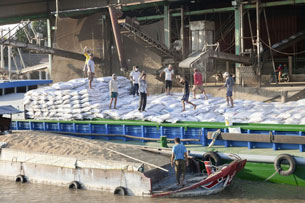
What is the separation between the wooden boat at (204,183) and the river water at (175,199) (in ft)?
0.45

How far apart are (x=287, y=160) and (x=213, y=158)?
1.86m

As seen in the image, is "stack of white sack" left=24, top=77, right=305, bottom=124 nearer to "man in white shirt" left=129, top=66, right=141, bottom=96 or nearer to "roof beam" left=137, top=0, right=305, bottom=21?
"man in white shirt" left=129, top=66, right=141, bottom=96

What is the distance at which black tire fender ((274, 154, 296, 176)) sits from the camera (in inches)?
407

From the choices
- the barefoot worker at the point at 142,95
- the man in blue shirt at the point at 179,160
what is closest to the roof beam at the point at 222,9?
the barefoot worker at the point at 142,95

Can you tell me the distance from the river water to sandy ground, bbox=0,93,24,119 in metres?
6.28

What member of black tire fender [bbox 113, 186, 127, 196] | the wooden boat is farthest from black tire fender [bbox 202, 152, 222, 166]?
black tire fender [bbox 113, 186, 127, 196]

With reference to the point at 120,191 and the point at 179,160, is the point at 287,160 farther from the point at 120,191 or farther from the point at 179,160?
the point at 120,191

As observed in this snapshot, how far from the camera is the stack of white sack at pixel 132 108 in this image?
1377cm

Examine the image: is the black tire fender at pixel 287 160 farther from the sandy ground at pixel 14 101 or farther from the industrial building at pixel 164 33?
the industrial building at pixel 164 33

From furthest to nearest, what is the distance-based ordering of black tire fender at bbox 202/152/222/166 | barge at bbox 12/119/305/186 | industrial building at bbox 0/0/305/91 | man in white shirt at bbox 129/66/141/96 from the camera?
industrial building at bbox 0/0/305/91 → man in white shirt at bbox 129/66/141/96 → black tire fender at bbox 202/152/222/166 → barge at bbox 12/119/305/186

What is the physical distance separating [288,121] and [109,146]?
5325mm

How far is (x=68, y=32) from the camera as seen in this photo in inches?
1068

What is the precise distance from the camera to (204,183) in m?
10.0

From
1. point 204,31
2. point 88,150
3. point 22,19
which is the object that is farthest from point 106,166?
point 22,19
